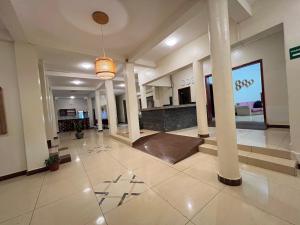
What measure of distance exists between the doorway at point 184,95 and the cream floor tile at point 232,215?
221 inches

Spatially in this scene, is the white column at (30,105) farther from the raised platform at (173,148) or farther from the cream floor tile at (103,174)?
the raised platform at (173,148)

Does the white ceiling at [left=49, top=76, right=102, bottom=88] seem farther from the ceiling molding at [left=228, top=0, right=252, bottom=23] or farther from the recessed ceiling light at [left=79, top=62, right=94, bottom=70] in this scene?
the ceiling molding at [left=228, top=0, right=252, bottom=23]

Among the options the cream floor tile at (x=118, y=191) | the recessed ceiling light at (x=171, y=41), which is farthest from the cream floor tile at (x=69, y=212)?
the recessed ceiling light at (x=171, y=41)

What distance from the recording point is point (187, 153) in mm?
3209

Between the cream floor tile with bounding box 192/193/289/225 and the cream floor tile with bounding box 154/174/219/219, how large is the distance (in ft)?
0.29

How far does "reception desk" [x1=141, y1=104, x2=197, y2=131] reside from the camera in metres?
5.31

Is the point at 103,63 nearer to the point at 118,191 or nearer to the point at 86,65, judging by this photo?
the point at 118,191

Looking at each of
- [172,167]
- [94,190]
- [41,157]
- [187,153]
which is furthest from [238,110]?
[41,157]

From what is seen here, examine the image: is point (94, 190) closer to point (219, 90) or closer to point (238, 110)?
point (219, 90)

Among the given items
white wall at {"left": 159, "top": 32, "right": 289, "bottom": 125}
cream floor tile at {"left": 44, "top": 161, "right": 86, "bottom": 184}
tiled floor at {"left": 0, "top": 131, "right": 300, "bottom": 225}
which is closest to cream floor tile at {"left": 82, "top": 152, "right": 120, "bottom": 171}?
cream floor tile at {"left": 44, "top": 161, "right": 86, "bottom": 184}

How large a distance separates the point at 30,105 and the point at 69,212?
2.52m

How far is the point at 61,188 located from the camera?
228 centimetres

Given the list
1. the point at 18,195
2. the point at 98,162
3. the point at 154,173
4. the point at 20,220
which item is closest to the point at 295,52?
the point at 154,173

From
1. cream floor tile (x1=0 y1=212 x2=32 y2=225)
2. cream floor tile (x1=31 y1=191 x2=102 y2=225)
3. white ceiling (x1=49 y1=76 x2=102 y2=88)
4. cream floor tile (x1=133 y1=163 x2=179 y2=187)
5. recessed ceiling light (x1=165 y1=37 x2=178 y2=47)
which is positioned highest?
white ceiling (x1=49 y1=76 x2=102 y2=88)
